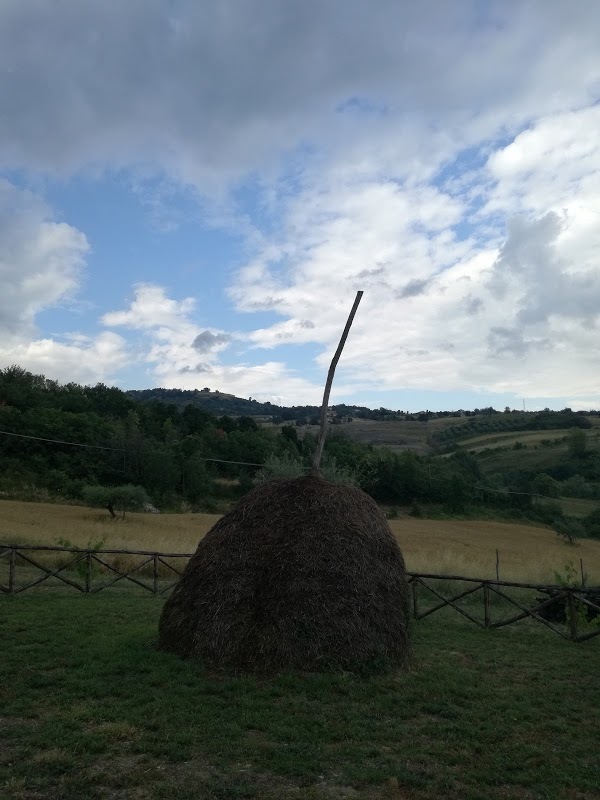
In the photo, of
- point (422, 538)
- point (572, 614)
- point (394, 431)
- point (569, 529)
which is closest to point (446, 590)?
point (572, 614)

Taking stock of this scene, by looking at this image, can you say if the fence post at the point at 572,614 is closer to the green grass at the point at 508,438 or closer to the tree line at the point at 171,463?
the tree line at the point at 171,463

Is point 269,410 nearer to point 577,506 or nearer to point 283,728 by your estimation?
point 577,506

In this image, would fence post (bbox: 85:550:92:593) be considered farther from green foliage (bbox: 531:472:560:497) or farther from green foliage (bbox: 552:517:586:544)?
green foliage (bbox: 531:472:560:497)

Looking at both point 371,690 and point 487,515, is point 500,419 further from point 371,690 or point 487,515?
point 371,690

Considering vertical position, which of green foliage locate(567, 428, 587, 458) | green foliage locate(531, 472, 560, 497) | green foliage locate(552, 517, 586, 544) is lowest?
green foliage locate(552, 517, 586, 544)

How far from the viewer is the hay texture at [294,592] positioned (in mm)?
8859

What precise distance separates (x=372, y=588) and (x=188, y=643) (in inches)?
116

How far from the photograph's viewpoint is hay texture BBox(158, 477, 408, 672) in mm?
8859

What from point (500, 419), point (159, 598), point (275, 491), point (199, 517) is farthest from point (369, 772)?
point (500, 419)

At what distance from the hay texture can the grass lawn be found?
375mm

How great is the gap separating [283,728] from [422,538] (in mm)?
39407

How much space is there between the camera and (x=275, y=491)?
35.1 ft

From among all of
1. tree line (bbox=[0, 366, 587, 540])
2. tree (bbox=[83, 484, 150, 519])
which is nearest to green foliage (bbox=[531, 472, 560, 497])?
tree line (bbox=[0, 366, 587, 540])

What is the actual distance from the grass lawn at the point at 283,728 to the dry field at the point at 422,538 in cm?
1169
